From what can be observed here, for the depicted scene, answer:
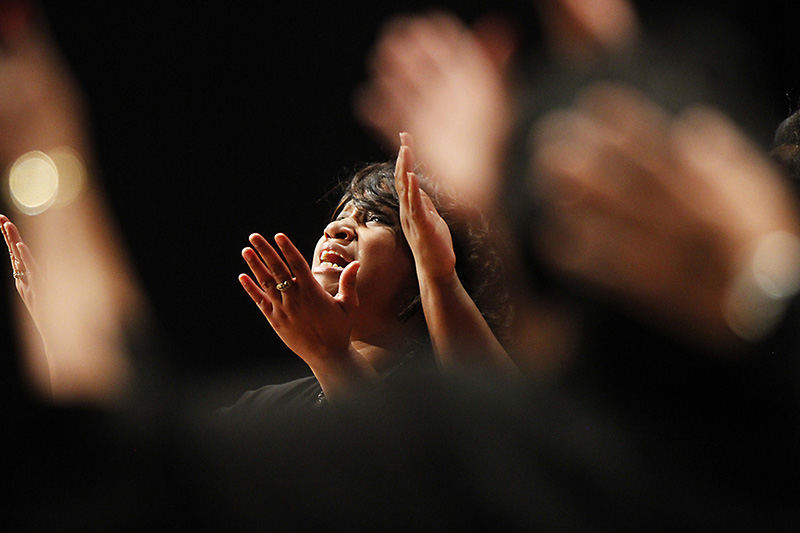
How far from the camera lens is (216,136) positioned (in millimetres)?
901

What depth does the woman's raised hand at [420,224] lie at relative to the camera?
2.20 ft

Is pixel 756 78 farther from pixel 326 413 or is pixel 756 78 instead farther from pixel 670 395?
pixel 326 413

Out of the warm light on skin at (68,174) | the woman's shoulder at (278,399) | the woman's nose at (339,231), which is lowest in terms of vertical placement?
the woman's shoulder at (278,399)

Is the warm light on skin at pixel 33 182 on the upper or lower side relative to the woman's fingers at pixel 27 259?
upper

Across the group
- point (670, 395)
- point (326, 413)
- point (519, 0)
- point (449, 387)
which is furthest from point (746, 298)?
point (519, 0)

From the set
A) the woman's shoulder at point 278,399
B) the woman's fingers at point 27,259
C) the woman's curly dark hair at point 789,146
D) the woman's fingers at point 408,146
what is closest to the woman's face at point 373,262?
the woman's shoulder at point 278,399

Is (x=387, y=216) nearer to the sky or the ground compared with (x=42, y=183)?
nearer to the ground

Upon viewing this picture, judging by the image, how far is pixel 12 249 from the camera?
0.80 m

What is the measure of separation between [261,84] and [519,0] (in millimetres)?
333

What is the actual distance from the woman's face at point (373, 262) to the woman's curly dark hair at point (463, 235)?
1cm

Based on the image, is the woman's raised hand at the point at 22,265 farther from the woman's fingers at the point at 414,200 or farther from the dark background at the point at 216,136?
the woman's fingers at the point at 414,200

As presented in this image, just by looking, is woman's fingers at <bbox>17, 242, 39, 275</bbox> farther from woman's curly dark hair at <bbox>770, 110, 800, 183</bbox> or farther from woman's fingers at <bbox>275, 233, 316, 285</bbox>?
woman's curly dark hair at <bbox>770, 110, 800, 183</bbox>

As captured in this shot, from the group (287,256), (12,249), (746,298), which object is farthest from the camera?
(12,249)

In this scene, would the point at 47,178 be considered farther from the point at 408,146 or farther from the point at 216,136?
the point at 408,146
